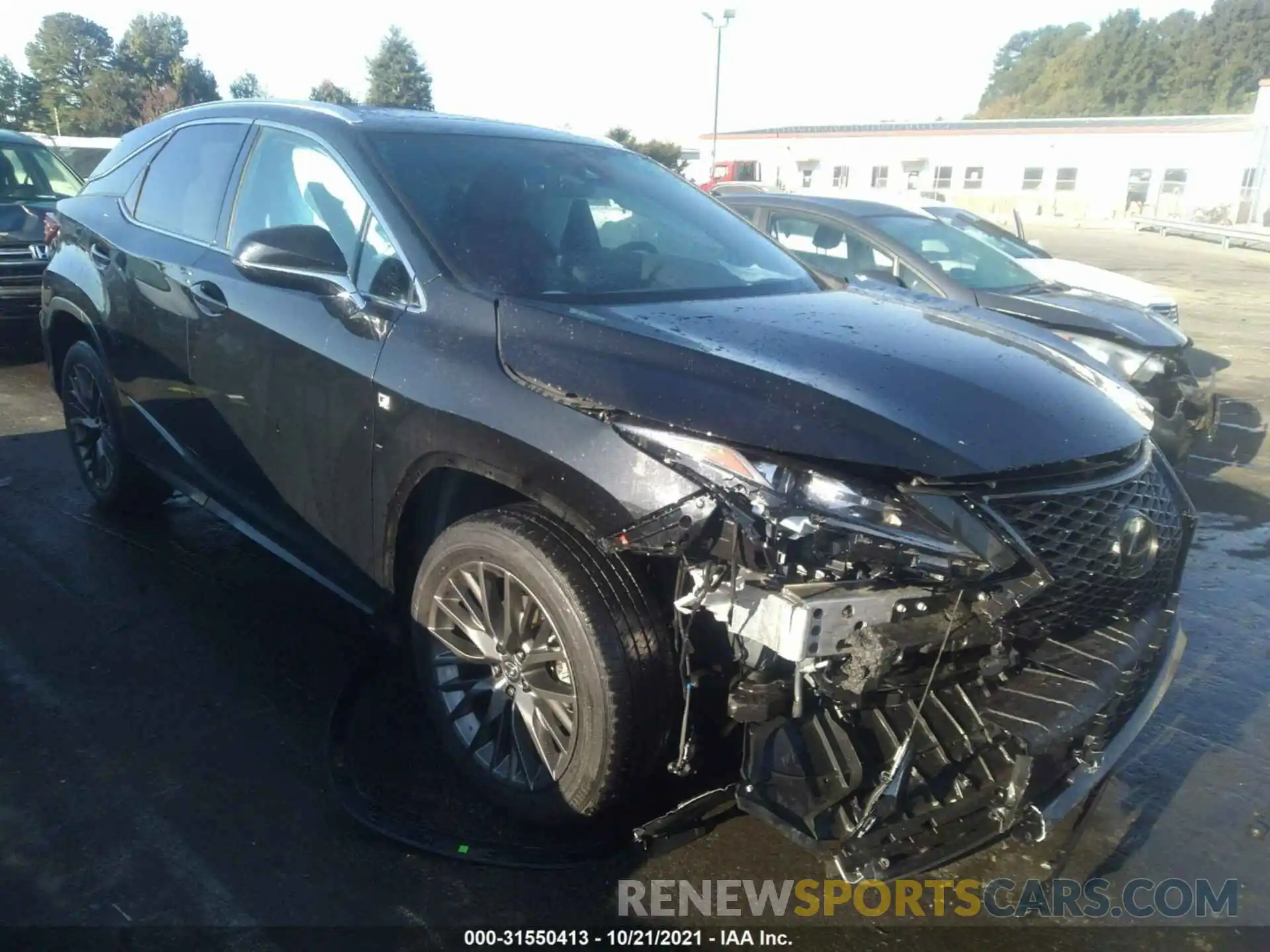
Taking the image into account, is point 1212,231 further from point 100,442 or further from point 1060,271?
point 100,442

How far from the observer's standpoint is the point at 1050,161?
50594 mm

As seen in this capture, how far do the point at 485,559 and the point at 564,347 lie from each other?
23.7 inches

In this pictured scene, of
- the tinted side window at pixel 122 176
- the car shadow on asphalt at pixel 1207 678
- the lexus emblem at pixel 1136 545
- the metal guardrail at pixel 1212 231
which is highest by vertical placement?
the tinted side window at pixel 122 176

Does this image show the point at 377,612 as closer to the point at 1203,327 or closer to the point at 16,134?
the point at 16,134

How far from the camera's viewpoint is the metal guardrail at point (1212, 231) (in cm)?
2880

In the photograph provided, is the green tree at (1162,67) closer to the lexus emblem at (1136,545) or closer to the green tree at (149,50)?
the green tree at (149,50)

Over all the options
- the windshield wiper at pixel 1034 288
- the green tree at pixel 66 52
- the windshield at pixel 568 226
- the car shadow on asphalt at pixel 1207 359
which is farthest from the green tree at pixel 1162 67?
the windshield at pixel 568 226

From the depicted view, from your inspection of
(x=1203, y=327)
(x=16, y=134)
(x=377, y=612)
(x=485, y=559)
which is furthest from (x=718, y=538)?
(x=1203, y=327)

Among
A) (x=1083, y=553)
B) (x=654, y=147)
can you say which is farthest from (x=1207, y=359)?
(x=654, y=147)

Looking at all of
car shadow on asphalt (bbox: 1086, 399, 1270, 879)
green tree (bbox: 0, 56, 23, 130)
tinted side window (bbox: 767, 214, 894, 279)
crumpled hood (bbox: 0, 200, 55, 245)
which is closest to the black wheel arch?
car shadow on asphalt (bbox: 1086, 399, 1270, 879)

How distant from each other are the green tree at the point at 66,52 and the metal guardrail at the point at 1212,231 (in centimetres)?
7348

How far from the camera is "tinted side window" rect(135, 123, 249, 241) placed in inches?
160

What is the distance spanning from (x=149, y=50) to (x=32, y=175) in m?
82.9

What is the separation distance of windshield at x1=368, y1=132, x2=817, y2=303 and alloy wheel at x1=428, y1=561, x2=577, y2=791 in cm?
90
